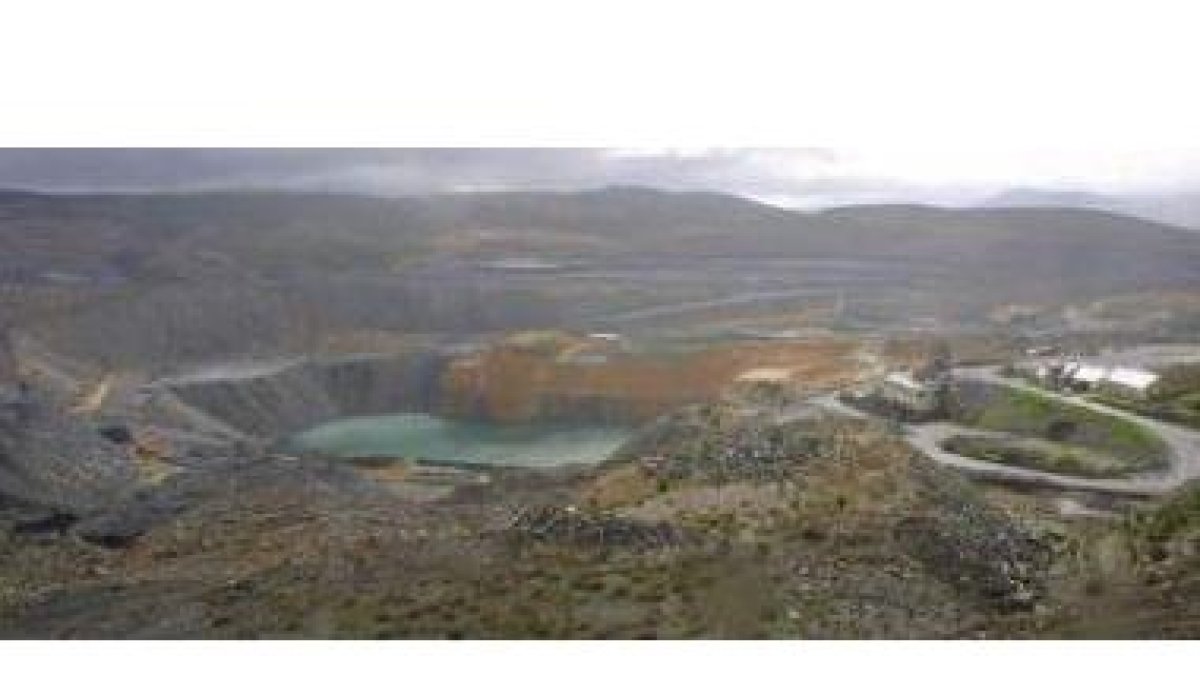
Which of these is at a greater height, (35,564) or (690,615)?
(690,615)

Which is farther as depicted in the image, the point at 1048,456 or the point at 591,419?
the point at 591,419

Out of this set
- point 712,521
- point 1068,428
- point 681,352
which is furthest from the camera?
point 681,352

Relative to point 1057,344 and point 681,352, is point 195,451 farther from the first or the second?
point 1057,344

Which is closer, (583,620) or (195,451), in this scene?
(583,620)

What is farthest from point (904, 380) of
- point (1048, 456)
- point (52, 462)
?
point (52, 462)

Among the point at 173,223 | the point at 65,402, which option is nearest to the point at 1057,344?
the point at 65,402

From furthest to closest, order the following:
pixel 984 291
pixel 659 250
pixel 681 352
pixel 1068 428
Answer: pixel 659 250 < pixel 984 291 < pixel 681 352 < pixel 1068 428

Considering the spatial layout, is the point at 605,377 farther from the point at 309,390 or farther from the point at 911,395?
the point at 911,395
